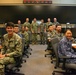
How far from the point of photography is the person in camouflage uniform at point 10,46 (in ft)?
13.3

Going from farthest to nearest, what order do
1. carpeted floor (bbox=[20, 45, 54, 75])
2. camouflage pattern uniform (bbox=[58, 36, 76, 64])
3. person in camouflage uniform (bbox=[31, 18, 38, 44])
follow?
person in camouflage uniform (bbox=[31, 18, 38, 44]), carpeted floor (bbox=[20, 45, 54, 75]), camouflage pattern uniform (bbox=[58, 36, 76, 64])

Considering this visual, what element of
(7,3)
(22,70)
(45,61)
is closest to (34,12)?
(7,3)

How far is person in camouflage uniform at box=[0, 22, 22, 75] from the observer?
4.04 metres

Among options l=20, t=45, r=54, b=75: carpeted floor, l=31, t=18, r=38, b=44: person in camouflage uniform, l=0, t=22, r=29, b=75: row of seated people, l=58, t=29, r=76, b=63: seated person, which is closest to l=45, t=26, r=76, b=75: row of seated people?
l=58, t=29, r=76, b=63: seated person

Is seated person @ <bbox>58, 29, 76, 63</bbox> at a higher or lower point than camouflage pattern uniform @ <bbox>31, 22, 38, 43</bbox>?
lower

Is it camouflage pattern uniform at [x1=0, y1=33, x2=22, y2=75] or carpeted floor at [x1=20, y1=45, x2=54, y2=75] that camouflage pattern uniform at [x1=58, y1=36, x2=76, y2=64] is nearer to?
camouflage pattern uniform at [x1=0, y1=33, x2=22, y2=75]

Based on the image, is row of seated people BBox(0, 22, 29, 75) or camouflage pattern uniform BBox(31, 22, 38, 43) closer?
row of seated people BBox(0, 22, 29, 75)

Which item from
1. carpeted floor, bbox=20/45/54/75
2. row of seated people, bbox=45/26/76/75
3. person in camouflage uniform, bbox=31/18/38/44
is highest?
person in camouflage uniform, bbox=31/18/38/44

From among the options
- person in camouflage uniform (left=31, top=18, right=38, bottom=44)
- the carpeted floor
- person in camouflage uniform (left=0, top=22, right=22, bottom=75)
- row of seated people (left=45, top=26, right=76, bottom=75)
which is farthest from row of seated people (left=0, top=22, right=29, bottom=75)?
person in camouflage uniform (left=31, top=18, right=38, bottom=44)

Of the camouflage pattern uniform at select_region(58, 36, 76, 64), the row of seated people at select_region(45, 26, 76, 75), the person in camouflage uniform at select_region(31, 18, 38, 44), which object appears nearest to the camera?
the row of seated people at select_region(45, 26, 76, 75)

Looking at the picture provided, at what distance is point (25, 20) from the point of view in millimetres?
12367

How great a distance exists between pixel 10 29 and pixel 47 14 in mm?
8468

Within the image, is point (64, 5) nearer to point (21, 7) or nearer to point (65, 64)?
point (21, 7)

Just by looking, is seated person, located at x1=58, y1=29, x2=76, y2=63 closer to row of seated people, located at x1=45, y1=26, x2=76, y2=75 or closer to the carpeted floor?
row of seated people, located at x1=45, y1=26, x2=76, y2=75
